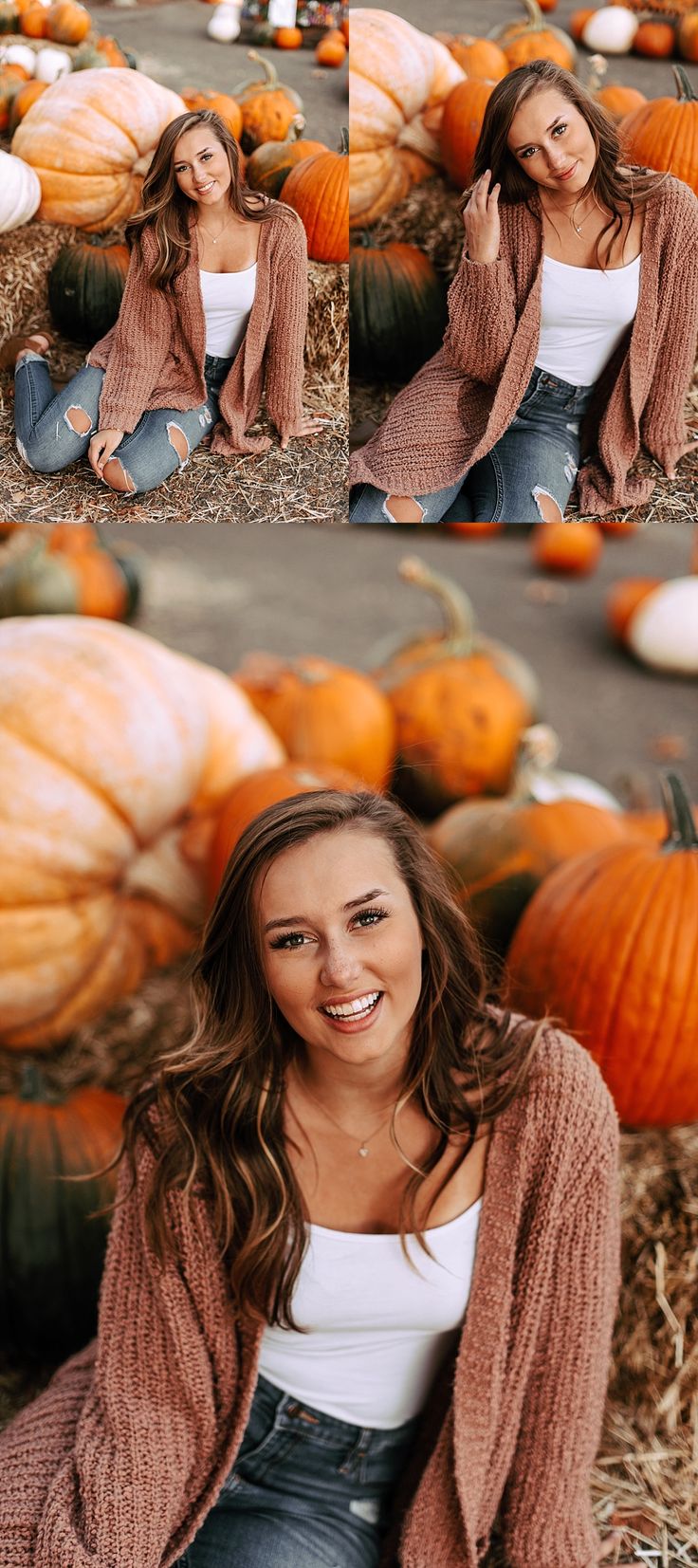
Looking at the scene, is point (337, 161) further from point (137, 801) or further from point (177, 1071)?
point (177, 1071)

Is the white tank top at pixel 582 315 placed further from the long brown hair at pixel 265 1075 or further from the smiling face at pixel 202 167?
the long brown hair at pixel 265 1075

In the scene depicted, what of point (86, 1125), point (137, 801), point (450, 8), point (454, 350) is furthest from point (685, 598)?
point (86, 1125)

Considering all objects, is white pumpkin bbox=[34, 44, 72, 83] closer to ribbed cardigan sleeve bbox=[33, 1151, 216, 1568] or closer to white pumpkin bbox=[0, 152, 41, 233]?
white pumpkin bbox=[0, 152, 41, 233]

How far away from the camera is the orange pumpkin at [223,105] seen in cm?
247

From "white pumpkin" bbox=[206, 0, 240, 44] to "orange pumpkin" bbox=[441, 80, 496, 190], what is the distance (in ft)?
1.66

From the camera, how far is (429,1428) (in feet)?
5.19

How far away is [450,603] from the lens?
114 inches

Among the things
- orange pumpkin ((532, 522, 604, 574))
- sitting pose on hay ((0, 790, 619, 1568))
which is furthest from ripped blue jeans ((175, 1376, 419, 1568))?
orange pumpkin ((532, 522, 604, 574))

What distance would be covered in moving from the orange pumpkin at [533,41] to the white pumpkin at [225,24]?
55 centimetres

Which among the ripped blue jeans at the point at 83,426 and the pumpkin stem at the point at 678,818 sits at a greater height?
the ripped blue jeans at the point at 83,426

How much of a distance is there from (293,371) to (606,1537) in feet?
6.91

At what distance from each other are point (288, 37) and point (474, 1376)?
2.41 m

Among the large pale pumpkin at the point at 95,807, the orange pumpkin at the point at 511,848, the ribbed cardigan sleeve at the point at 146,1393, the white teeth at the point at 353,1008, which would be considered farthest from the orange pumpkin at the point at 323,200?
the ribbed cardigan sleeve at the point at 146,1393

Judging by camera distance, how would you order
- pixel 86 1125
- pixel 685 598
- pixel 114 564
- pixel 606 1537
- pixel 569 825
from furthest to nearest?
pixel 685 598
pixel 114 564
pixel 569 825
pixel 86 1125
pixel 606 1537
